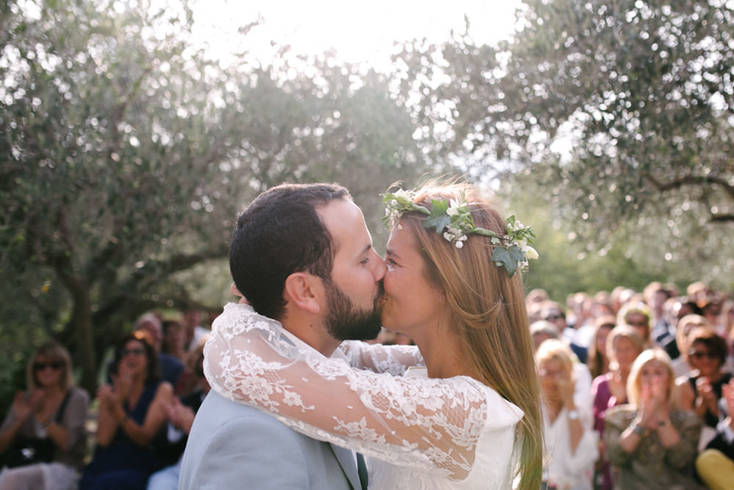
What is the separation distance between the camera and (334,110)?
5.38 metres

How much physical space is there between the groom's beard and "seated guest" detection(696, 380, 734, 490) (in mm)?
3232

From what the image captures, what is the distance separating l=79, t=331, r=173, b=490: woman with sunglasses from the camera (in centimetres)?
499

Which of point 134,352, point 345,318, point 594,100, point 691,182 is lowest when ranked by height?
point 134,352

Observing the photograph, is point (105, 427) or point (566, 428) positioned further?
point (566, 428)

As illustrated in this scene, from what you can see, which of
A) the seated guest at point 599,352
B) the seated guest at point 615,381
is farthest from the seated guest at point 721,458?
the seated guest at point 599,352

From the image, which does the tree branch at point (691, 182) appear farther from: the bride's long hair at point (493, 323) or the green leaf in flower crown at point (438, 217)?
the green leaf in flower crown at point (438, 217)

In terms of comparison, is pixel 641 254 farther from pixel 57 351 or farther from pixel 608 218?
pixel 57 351

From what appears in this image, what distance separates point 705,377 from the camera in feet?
17.5

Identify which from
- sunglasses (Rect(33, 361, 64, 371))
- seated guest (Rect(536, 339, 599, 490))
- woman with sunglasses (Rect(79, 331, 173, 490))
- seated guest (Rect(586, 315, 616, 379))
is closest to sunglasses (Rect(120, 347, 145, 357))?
woman with sunglasses (Rect(79, 331, 173, 490))

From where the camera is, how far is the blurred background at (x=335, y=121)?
3.98 m

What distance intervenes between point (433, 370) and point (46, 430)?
440 cm

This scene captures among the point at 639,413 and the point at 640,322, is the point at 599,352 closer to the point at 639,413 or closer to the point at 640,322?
the point at 640,322

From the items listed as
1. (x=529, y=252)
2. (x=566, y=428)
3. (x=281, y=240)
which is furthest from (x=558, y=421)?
(x=281, y=240)

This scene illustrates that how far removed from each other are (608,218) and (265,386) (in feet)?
11.1
